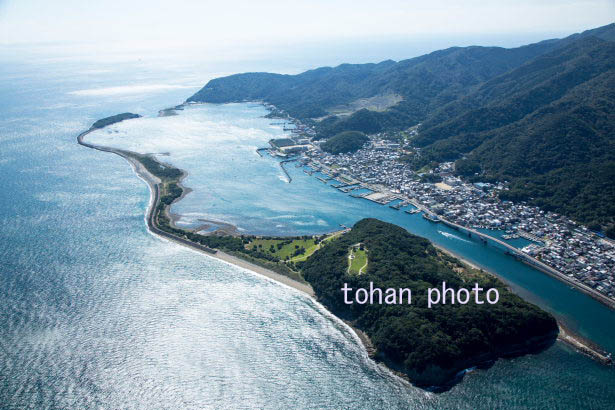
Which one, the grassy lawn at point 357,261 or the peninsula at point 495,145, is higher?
the peninsula at point 495,145

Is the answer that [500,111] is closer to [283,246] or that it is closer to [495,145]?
[495,145]

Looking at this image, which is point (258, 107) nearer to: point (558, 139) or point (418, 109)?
point (418, 109)

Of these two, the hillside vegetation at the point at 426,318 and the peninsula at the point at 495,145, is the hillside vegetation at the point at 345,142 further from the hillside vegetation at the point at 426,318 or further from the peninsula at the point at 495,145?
the hillside vegetation at the point at 426,318

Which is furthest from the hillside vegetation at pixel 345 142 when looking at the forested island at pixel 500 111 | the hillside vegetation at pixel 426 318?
the hillside vegetation at pixel 426 318

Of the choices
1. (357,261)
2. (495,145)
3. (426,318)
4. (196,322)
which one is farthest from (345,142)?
(196,322)

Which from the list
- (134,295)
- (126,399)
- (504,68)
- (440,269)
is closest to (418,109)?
(504,68)
